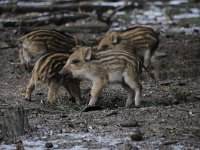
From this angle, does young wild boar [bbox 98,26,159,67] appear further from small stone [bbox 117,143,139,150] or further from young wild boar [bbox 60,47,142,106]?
small stone [bbox 117,143,139,150]

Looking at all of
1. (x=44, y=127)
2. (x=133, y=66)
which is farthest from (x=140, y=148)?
(x=133, y=66)

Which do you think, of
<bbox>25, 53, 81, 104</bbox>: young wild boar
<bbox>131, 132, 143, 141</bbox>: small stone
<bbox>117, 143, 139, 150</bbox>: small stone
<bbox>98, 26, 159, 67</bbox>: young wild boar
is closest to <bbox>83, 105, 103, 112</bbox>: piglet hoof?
<bbox>25, 53, 81, 104</bbox>: young wild boar

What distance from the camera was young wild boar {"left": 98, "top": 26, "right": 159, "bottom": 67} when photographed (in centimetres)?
1219

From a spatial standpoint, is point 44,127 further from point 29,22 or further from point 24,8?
point 24,8

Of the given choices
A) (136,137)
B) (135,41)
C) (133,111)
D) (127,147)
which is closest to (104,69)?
(133,111)

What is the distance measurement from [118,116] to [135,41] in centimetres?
481

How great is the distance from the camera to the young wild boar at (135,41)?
12.2 metres

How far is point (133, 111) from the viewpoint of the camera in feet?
26.5

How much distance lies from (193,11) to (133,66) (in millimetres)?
11818

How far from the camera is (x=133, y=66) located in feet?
29.5

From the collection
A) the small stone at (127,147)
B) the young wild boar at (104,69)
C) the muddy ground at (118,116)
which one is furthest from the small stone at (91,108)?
the small stone at (127,147)

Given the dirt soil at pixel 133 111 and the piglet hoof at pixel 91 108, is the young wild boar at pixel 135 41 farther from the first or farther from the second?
the piglet hoof at pixel 91 108

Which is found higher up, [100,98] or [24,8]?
[24,8]

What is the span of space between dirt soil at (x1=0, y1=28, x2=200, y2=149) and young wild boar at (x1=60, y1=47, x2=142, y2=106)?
0.28 meters
